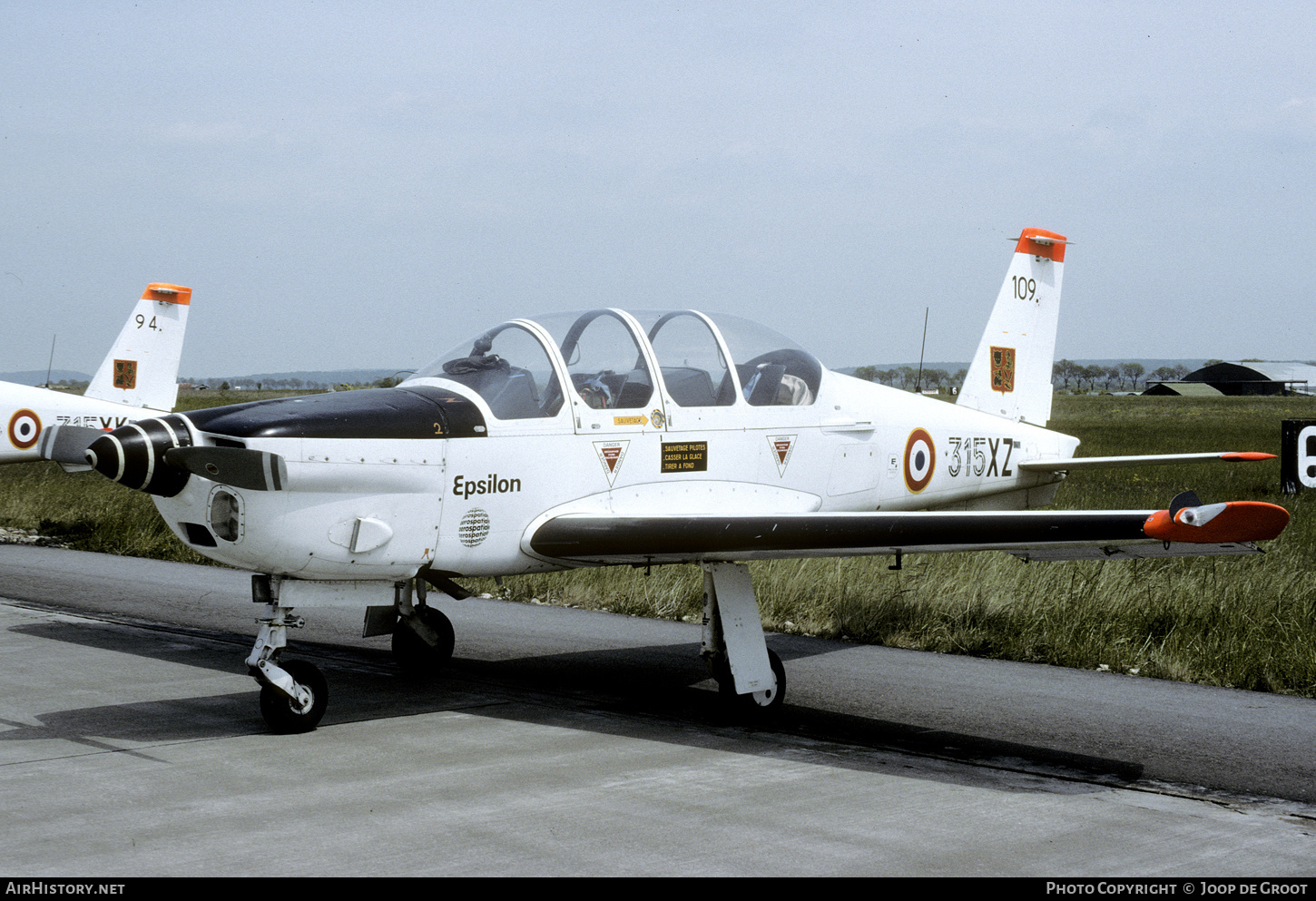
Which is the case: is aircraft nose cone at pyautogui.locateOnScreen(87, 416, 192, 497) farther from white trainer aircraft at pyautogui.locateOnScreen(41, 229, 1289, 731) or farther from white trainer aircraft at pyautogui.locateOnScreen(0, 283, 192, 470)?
white trainer aircraft at pyautogui.locateOnScreen(0, 283, 192, 470)

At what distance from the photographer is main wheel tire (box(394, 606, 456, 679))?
322 inches

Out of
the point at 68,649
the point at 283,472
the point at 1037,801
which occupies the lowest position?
the point at 68,649

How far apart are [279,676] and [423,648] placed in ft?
6.53

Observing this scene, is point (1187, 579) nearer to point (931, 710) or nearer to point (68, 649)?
point (931, 710)

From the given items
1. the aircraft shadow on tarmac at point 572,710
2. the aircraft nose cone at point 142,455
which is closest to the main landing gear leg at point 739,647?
the aircraft shadow on tarmac at point 572,710

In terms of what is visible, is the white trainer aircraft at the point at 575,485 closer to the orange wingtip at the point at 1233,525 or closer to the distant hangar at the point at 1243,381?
the orange wingtip at the point at 1233,525

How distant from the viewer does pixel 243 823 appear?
4.80 meters

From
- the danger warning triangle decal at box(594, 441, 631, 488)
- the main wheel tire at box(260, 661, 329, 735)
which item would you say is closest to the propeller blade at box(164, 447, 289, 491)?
Result: the main wheel tire at box(260, 661, 329, 735)

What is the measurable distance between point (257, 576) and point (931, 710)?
3757mm

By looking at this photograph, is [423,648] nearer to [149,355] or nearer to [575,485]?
[575,485]

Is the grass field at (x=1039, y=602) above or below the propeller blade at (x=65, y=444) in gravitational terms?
Result: below

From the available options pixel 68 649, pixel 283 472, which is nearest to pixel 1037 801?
pixel 283 472

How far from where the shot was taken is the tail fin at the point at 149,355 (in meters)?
21.9
